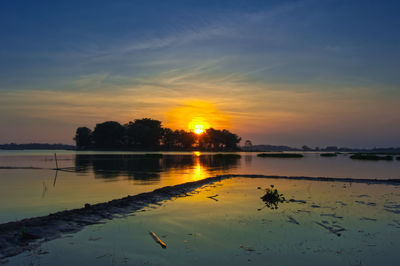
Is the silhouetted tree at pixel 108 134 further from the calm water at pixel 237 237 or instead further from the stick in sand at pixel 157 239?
the stick in sand at pixel 157 239

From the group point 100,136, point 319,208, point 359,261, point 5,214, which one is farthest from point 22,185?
point 100,136

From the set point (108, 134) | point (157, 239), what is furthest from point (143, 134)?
point (157, 239)

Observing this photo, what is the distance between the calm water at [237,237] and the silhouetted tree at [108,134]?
571 ft

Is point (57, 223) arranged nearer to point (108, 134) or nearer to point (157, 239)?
point (157, 239)

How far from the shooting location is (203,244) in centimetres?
1166

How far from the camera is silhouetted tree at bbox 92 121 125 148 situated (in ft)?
610

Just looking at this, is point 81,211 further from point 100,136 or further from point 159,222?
point 100,136

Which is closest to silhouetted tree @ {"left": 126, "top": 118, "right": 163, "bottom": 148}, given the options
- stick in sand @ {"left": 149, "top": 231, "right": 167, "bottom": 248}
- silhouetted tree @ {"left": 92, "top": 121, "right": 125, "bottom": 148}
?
silhouetted tree @ {"left": 92, "top": 121, "right": 125, "bottom": 148}

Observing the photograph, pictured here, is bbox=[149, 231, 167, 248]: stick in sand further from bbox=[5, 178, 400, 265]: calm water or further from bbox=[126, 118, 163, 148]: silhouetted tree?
bbox=[126, 118, 163, 148]: silhouetted tree

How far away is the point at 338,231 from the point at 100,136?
188 metres

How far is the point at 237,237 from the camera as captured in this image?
12578 mm

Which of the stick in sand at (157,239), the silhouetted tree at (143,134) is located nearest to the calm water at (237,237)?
the stick in sand at (157,239)

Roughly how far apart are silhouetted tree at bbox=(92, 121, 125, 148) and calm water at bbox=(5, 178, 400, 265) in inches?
6850

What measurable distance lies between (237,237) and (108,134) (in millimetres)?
183706
